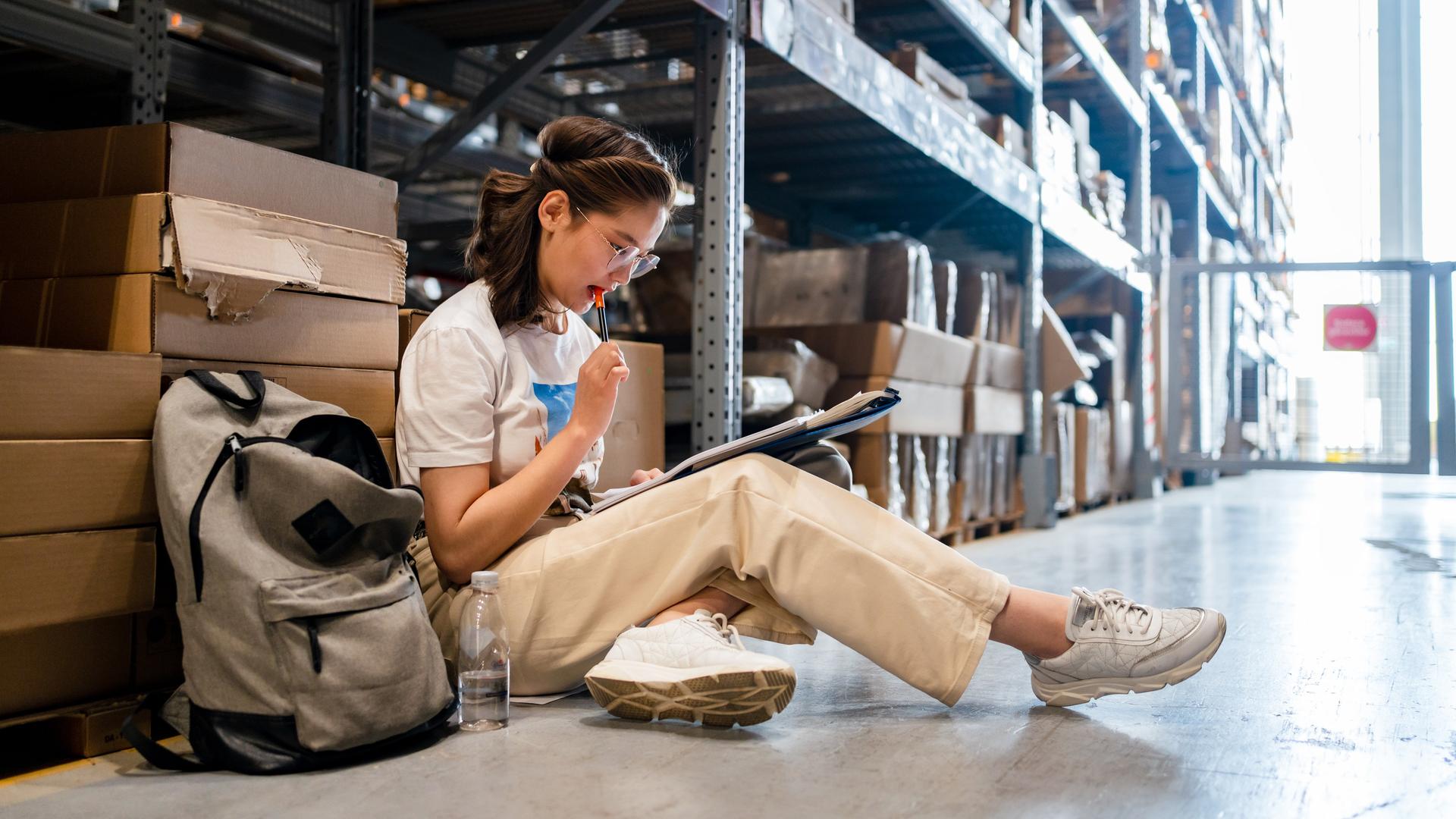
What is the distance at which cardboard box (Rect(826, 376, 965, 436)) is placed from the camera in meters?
4.49

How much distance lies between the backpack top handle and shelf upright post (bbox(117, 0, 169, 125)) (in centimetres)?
75

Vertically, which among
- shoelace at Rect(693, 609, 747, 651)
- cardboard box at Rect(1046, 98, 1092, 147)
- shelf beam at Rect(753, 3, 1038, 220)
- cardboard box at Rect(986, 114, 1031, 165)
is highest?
cardboard box at Rect(1046, 98, 1092, 147)

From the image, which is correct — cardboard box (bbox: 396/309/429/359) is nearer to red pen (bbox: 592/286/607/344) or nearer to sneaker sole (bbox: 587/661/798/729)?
red pen (bbox: 592/286/607/344)

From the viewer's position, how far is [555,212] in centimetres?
215

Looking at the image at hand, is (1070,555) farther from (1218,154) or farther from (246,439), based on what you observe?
(1218,154)

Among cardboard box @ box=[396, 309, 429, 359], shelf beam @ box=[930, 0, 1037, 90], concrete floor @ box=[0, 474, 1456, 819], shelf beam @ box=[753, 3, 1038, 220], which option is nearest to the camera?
concrete floor @ box=[0, 474, 1456, 819]

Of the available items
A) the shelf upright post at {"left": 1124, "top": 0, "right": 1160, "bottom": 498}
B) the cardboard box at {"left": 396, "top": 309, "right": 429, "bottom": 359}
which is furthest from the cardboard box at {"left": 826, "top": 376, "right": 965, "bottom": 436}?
the shelf upright post at {"left": 1124, "top": 0, "right": 1160, "bottom": 498}

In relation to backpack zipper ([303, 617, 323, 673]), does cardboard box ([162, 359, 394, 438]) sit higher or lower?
higher

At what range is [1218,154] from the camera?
11.0m

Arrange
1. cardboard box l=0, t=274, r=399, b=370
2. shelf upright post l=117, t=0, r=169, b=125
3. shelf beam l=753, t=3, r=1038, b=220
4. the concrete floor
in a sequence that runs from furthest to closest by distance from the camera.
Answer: shelf beam l=753, t=3, r=1038, b=220, shelf upright post l=117, t=0, r=169, b=125, cardboard box l=0, t=274, r=399, b=370, the concrete floor

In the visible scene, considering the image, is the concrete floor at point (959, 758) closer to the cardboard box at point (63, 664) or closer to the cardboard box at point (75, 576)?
the cardboard box at point (63, 664)

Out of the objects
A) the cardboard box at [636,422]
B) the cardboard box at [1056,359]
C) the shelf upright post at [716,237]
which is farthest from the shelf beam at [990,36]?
the cardboard box at [636,422]

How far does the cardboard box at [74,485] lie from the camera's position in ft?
5.38

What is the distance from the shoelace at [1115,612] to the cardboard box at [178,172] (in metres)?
1.47
